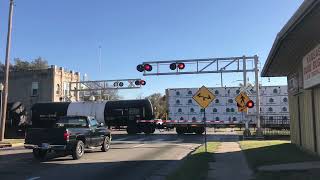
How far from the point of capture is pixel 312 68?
651 inches

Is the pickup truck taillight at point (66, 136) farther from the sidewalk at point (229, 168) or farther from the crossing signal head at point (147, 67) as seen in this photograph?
the crossing signal head at point (147, 67)

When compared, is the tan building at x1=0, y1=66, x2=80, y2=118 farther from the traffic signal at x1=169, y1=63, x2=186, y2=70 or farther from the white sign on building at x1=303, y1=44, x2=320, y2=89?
the white sign on building at x1=303, y1=44, x2=320, y2=89

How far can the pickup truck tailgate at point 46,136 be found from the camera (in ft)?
63.1

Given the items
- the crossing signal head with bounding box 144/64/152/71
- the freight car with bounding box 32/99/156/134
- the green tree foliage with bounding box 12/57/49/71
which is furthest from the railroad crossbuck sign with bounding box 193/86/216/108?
the green tree foliage with bounding box 12/57/49/71

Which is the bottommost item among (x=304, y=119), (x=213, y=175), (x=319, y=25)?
(x=213, y=175)

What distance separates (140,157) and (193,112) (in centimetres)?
2102

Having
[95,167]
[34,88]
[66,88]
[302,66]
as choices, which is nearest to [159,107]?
[66,88]

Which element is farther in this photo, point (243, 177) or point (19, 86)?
point (19, 86)

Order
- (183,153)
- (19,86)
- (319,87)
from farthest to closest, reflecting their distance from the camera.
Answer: (19,86)
(183,153)
(319,87)

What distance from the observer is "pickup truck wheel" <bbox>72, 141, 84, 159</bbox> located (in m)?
19.3

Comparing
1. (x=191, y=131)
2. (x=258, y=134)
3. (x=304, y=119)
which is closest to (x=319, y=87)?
(x=304, y=119)

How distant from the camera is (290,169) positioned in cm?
1380

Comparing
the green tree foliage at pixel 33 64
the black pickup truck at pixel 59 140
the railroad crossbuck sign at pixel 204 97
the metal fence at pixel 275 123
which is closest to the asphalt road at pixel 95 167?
the black pickup truck at pixel 59 140

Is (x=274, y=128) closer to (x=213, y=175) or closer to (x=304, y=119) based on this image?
(x=304, y=119)
